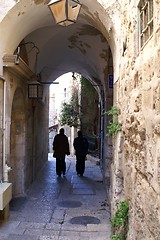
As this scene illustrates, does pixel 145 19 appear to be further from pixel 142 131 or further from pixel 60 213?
pixel 60 213

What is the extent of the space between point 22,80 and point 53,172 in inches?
176

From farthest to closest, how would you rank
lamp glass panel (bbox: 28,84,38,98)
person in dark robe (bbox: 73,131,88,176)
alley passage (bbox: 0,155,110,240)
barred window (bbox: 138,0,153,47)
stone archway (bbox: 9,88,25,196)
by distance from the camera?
person in dark robe (bbox: 73,131,88,176) < lamp glass panel (bbox: 28,84,38,98) < stone archway (bbox: 9,88,25,196) < alley passage (bbox: 0,155,110,240) < barred window (bbox: 138,0,153,47)

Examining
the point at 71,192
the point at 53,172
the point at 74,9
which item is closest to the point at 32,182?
the point at 71,192

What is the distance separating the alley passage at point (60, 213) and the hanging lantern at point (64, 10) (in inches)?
113

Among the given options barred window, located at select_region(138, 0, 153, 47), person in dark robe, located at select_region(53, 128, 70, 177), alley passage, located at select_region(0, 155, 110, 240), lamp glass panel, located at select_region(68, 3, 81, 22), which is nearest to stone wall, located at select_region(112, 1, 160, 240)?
barred window, located at select_region(138, 0, 153, 47)

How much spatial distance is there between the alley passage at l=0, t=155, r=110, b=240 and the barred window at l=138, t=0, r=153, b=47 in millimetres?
2792

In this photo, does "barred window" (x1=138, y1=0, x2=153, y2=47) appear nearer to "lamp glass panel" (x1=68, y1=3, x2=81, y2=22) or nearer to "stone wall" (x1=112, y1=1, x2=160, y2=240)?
"stone wall" (x1=112, y1=1, x2=160, y2=240)

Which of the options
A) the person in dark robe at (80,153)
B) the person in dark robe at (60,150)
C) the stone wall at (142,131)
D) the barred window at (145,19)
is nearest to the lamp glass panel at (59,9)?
the stone wall at (142,131)

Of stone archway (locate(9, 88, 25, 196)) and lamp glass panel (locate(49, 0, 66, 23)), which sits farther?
stone archway (locate(9, 88, 25, 196))

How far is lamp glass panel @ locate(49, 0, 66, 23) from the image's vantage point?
376 centimetres

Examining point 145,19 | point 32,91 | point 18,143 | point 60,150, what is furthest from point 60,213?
point 60,150

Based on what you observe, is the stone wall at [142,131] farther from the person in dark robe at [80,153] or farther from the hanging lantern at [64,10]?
the person in dark robe at [80,153]

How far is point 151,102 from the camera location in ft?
7.59

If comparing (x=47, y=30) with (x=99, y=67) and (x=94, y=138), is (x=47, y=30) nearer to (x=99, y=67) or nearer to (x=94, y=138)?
(x=99, y=67)
